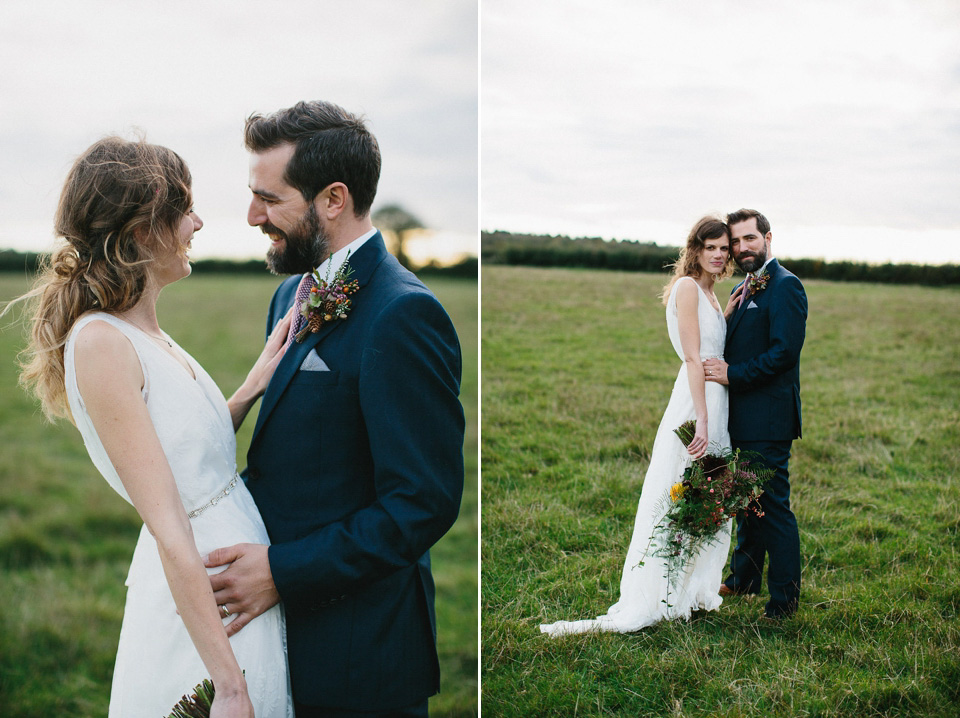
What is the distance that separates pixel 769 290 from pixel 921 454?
987 millimetres

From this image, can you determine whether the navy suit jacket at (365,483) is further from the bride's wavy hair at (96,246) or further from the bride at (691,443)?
the bride at (691,443)

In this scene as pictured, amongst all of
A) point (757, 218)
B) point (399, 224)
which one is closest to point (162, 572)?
point (757, 218)

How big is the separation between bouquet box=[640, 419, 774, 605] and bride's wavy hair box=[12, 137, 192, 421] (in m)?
1.82

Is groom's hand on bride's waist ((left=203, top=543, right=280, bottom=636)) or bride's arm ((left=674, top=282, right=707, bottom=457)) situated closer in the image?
groom's hand on bride's waist ((left=203, top=543, right=280, bottom=636))

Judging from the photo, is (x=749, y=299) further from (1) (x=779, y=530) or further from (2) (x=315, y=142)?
(2) (x=315, y=142)

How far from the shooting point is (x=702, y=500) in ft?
7.86

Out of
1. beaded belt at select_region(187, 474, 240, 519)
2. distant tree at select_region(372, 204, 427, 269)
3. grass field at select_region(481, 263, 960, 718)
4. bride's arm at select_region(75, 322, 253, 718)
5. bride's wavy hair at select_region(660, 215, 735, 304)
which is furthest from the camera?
distant tree at select_region(372, 204, 427, 269)

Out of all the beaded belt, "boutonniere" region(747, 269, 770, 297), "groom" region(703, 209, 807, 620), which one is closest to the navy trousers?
"groom" region(703, 209, 807, 620)

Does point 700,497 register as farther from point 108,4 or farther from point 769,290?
point 108,4

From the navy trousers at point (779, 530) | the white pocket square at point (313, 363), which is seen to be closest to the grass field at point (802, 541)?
the navy trousers at point (779, 530)

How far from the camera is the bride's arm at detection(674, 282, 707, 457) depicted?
7.82 ft

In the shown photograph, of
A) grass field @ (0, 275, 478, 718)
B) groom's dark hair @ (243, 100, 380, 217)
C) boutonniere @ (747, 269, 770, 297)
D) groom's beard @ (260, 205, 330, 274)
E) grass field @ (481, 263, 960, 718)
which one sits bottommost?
grass field @ (0, 275, 478, 718)

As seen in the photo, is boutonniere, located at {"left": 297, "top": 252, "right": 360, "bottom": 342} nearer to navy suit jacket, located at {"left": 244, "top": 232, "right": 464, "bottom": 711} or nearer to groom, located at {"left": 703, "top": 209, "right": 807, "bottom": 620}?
navy suit jacket, located at {"left": 244, "top": 232, "right": 464, "bottom": 711}

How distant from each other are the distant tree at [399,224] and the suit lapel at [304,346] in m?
4.65
